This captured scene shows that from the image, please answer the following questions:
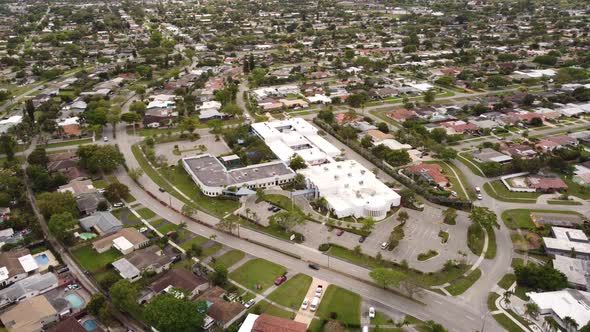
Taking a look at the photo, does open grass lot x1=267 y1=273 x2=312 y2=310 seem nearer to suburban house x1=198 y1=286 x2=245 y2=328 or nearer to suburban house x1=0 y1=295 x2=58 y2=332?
suburban house x1=198 y1=286 x2=245 y2=328

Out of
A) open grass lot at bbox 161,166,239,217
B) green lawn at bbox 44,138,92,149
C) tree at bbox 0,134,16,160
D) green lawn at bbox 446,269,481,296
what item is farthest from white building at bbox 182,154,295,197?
→ tree at bbox 0,134,16,160

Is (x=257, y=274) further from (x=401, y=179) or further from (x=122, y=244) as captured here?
(x=401, y=179)

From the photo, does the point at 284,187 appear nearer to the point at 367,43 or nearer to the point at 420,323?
the point at 420,323

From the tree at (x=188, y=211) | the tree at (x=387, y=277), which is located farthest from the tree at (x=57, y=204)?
the tree at (x=387, y=277)

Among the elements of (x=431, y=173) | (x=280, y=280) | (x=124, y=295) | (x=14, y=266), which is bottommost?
(x=431, y=173)

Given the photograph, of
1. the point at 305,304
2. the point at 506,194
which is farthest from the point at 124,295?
the point at 506,194

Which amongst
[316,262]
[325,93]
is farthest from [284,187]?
[325,93]
